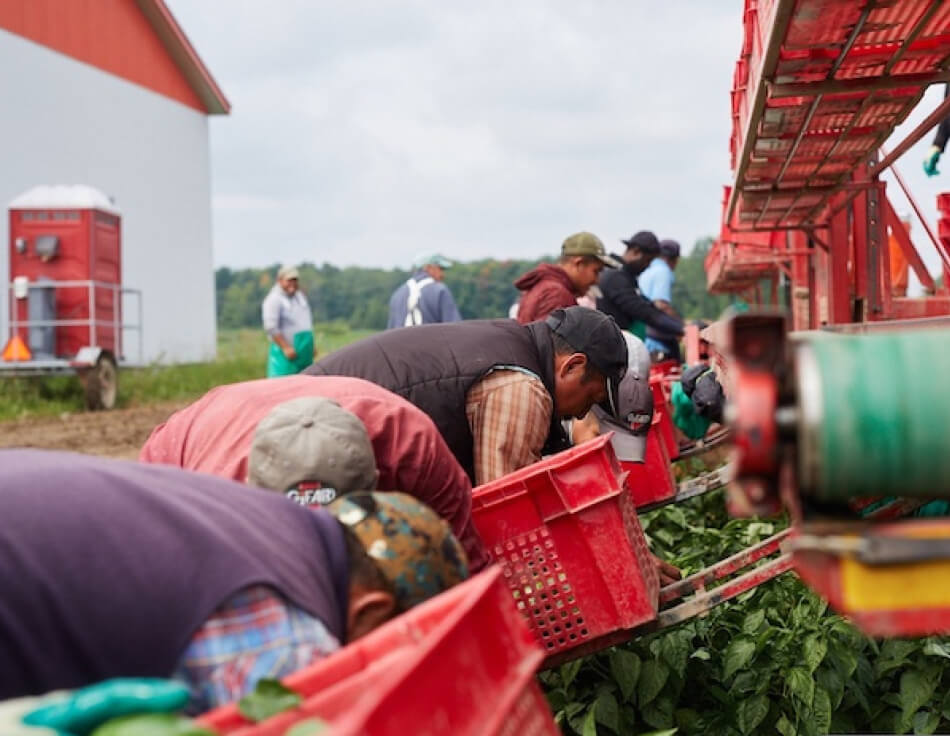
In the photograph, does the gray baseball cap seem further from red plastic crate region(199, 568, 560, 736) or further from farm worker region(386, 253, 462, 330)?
farm worker region(386, 253, 462, 330)

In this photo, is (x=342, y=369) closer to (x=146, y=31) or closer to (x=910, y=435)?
(x=910, y=435)

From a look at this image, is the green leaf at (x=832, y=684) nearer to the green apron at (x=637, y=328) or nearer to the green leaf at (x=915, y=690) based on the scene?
the green leaf at (x=915, y=690)

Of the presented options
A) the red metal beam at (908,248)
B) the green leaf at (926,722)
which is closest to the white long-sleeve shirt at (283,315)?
the red metal beam at (908,248)

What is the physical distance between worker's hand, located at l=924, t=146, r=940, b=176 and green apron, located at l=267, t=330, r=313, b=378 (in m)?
5.20

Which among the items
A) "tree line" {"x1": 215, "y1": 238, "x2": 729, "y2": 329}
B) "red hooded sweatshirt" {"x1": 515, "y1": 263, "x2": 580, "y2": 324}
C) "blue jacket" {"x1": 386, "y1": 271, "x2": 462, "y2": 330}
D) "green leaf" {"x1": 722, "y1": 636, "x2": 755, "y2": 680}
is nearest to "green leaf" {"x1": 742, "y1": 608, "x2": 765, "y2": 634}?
"green leaf" {"x1": 722, "y1": 636, "x2": 755, "y2": 680}

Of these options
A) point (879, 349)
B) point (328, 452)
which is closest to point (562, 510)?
point (328, 452)

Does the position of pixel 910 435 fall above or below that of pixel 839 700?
above

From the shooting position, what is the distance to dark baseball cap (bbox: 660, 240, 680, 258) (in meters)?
9.93

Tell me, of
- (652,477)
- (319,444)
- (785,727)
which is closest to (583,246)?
(652,477)

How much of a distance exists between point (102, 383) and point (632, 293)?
311 inches

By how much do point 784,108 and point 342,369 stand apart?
201 centimetres

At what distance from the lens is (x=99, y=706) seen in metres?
1.57

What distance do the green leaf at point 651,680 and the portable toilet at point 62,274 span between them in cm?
1068

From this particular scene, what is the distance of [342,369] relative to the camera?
3.79 meters
